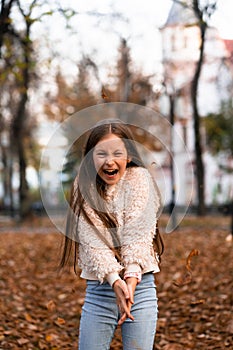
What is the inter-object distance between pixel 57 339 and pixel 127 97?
19.2 m

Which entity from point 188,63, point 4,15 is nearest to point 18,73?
point 4,15

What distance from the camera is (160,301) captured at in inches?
322

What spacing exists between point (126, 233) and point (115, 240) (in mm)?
65

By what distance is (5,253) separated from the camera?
13633mm

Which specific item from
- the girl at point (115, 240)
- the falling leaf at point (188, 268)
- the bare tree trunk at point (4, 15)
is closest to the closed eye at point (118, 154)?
the girl at point (115, 240)

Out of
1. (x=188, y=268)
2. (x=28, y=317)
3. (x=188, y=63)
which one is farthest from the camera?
(x=188, y=63)

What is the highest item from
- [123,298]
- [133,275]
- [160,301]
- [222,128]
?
[222,128]

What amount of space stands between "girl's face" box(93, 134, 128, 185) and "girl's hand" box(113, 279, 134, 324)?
542 mm

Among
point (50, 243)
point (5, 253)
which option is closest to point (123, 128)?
point (5, 253)

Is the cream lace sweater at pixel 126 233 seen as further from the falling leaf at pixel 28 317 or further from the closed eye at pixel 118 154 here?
the falling leaf at pixel 28 317

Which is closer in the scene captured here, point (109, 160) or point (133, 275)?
point (133, 275)

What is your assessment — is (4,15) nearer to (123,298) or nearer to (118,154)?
(118,154)

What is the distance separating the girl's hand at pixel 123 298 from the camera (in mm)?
3123

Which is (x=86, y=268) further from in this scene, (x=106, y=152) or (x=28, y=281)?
(x=28, y=281)
